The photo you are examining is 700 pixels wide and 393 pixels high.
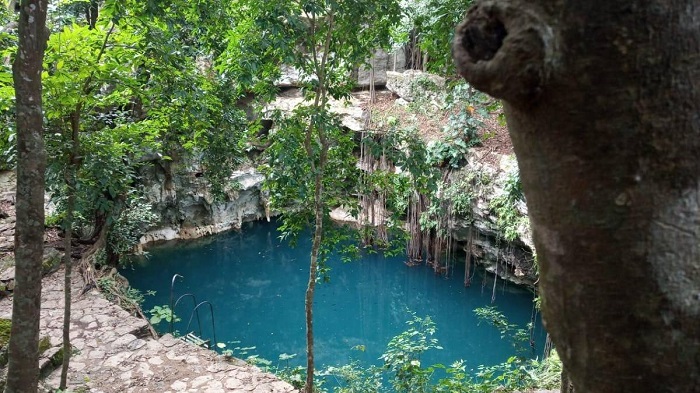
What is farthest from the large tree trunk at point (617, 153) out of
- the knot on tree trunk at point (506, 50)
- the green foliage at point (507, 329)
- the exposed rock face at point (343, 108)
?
the exposed rock face at point (343, 108)

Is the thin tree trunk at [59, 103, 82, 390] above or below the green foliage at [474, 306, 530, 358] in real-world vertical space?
above

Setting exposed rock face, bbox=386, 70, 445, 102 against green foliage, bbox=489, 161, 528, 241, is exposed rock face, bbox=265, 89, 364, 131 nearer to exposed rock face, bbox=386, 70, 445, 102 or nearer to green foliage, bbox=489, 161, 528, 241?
exposed rock face, bbox=386, 70, 445, 102

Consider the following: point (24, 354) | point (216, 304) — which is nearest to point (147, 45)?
point (24, 354)

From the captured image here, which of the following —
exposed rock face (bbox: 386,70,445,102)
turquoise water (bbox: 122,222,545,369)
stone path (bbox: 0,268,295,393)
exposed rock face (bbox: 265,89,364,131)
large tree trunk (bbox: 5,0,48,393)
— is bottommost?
turquoise water (bbox: 122,222,545,369)

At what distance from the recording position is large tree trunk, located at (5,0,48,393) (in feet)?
6.32

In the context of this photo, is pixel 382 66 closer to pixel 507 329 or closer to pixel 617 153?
pixel 507 329

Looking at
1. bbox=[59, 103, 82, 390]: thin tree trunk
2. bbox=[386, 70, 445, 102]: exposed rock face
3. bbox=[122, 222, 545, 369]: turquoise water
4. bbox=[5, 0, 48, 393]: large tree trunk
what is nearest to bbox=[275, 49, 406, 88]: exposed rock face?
bbox=[386, 70, 445, 102]: exposed rock face

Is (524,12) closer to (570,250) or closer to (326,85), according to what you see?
(570,250)

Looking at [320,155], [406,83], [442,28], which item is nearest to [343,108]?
[406,83]

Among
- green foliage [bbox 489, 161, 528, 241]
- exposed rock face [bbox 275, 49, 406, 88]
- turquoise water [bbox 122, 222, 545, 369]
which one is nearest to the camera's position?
turquoise water [bbox 122, 222, 545, 369]

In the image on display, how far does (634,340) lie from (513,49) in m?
0.28

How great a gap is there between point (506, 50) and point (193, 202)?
11.1 metres

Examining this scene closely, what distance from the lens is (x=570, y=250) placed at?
1.54 ft

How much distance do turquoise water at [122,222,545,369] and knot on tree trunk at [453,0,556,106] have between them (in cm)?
655
